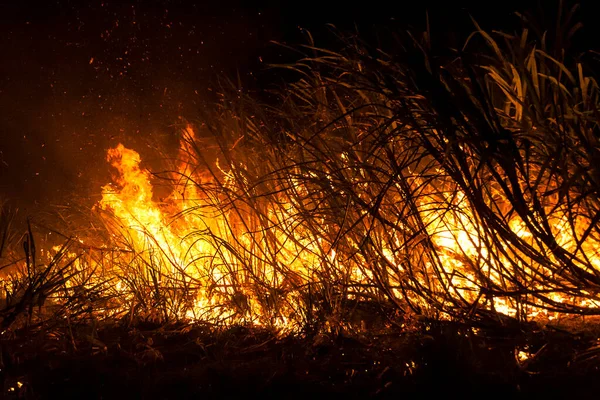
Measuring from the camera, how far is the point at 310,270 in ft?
10.0

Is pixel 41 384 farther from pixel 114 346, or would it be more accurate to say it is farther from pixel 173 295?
pixel 173 295

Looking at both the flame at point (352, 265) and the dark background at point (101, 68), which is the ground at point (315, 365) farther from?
the dark background at point (101, 68)

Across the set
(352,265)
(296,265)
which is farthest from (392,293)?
(296,265)

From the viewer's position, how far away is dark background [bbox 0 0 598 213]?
5.46 metres

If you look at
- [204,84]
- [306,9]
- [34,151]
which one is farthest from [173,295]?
[306,9]

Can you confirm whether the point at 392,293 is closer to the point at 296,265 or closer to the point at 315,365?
the point at 315,365

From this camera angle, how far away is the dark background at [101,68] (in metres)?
5.46

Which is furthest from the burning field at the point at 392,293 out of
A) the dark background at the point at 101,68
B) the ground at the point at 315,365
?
the dark background at the point at 101,68

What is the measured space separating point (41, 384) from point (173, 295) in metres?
0.91

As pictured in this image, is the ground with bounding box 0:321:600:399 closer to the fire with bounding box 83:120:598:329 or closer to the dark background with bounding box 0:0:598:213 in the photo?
the fire with bounding box 83:120:598:329

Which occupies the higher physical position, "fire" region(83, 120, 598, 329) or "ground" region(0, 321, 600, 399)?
"fire" region(83, 120, 598, 329)

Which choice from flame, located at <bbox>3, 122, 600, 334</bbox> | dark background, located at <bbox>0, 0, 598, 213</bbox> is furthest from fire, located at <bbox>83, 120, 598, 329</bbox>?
dark background, located at <bbox>0, 0, 598, 213</bbox>

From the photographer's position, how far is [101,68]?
5.52m

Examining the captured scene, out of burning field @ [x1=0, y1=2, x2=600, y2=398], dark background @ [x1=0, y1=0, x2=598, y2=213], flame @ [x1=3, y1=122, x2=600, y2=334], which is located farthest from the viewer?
dark background @ [x1=0, y1=0, x2=598, y2=213]
